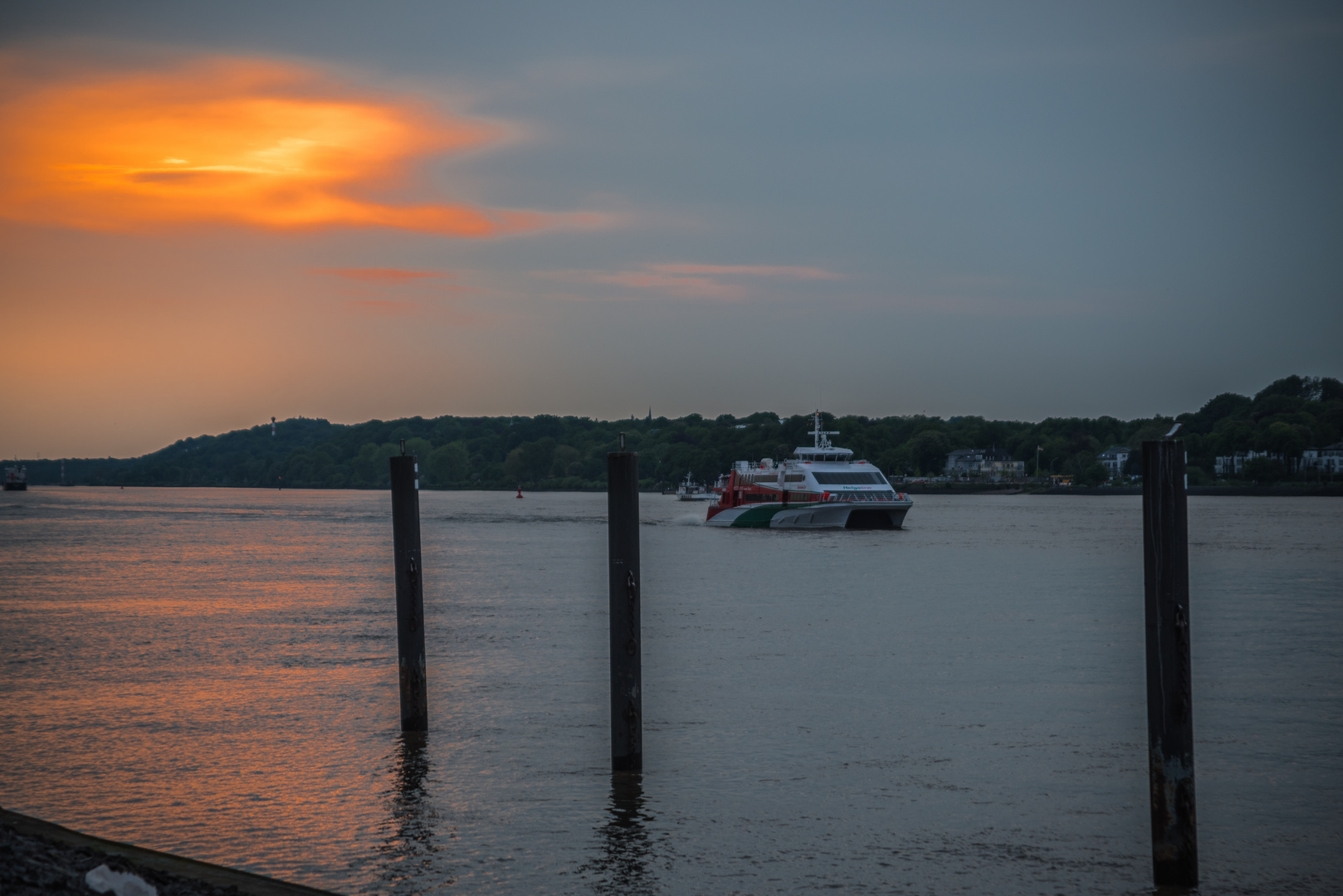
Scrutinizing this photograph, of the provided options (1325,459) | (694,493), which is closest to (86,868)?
(694,493)

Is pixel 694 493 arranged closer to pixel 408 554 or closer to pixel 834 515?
pixel 834 515

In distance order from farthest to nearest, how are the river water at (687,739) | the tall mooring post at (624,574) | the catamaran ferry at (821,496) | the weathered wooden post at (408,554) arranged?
the catamaran ferry at (821,496) → the weathered wooden post at (408,554) → the tall mooring post at (624,574) → the river water at (687,739)

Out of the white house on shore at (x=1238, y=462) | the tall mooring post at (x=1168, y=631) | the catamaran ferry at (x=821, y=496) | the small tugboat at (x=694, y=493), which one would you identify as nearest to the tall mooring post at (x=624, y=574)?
the tall mooring post at (x=1168, y=631)

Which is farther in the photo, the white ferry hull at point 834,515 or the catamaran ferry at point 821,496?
the catamaran ferry at point 821,496

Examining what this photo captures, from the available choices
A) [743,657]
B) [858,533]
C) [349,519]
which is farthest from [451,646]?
[349,519]

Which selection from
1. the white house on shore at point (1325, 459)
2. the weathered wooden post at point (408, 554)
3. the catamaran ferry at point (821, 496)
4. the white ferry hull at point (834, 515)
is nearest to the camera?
the weathered wooden post at point (408, 554)

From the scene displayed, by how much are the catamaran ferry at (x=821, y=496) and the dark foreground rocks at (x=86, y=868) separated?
209 ft

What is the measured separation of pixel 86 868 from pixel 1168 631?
24.6 ft

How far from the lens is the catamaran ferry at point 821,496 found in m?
72.2

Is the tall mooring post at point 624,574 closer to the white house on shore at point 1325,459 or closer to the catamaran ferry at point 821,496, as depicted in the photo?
the catamaran ferry at point 821,496

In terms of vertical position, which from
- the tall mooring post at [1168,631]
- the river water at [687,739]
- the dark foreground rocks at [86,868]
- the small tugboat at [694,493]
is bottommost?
the small tugboat at [694,493]

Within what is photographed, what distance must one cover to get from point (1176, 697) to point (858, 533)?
67.0 meters

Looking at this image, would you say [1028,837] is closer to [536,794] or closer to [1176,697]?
[1176,697]

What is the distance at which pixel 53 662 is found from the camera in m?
20.8
